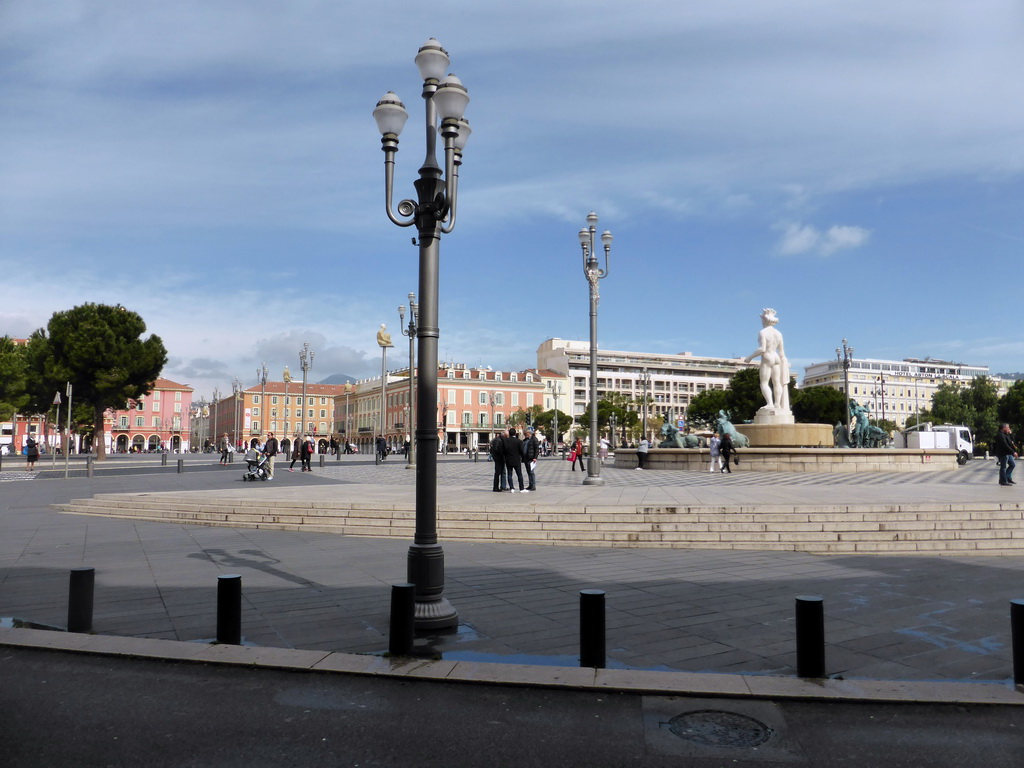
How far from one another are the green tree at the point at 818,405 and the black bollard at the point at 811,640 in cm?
6103

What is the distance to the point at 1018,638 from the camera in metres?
4.61

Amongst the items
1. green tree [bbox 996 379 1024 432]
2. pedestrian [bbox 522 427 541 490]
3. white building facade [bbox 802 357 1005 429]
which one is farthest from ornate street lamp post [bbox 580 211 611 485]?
white building facade [bbox 802 357 1005 429]

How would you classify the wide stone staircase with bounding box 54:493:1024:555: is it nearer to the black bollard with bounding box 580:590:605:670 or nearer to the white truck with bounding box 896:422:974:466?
the black bollard with bounding box 580:590:605:670

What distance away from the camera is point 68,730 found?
3900mm

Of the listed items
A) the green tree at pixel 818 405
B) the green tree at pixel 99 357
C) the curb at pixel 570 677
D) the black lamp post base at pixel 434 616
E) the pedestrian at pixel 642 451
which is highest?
the green tree at pixel 99 357

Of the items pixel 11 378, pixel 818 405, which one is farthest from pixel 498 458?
pixel 818 405

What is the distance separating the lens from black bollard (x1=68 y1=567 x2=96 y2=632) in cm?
576

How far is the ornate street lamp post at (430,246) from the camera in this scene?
234 inches

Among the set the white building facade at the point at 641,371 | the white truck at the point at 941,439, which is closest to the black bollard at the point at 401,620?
the white truck at the point at 941,439

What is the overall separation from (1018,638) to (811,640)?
49.0 inches

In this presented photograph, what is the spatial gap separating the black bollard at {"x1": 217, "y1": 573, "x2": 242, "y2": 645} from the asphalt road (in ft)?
1.85

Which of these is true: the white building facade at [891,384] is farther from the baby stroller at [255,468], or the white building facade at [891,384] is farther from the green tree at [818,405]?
the baby stroller at [255,468]

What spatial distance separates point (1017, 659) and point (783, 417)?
23.3 m

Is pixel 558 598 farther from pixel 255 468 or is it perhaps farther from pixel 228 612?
pixel 255 468
